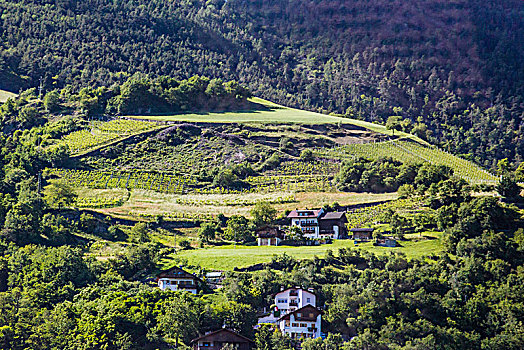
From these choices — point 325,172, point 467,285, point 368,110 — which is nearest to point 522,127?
point 368,110

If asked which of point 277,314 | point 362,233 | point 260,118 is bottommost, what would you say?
point 277,314

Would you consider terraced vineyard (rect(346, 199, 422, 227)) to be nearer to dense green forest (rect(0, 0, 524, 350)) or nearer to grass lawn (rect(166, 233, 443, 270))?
dense green forest (rect(0, 0, 524, 350))

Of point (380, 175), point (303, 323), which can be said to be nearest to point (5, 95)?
point (380, 175)

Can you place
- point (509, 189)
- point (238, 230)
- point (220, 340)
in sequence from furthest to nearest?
1. point (509, 189)
2. point (238, 230)
3. point (220, 340)

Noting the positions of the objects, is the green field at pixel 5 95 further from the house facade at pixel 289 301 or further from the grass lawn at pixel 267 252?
the house facade at pixel 289 301

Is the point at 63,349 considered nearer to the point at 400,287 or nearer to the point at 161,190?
the point at 400,287

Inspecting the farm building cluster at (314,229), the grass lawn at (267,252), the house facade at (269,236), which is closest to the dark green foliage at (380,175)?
the farm building cluster at (314,229)

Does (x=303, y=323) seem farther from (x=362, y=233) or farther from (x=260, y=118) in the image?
(x=260, y=118)

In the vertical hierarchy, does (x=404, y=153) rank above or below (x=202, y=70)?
below
